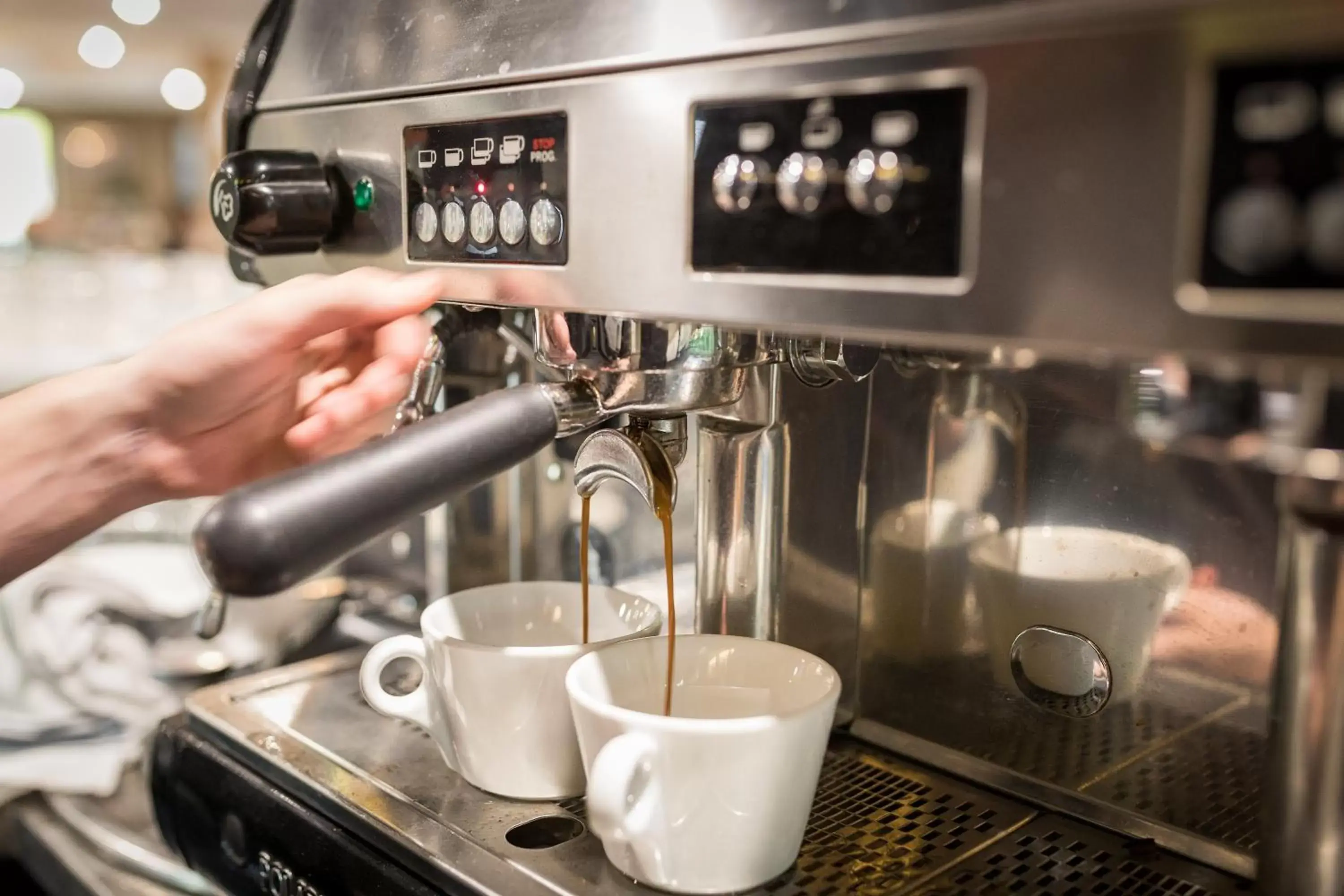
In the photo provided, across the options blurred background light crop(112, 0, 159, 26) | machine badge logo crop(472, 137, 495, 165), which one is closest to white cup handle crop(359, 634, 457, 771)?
machine badge logo crop(472, 137, 495, 165)

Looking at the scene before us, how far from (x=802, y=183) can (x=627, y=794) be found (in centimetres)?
21

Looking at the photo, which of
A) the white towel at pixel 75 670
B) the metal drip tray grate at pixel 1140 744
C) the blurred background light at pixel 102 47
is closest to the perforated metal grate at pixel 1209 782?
the metal drip tray grate at pixel 1140 744

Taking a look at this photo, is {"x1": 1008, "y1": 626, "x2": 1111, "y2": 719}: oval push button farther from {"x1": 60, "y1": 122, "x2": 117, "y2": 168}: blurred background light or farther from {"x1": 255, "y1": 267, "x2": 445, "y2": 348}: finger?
{"x1": 60, "y1": 122, "x2": 117, "y2": 168}: blurred background light

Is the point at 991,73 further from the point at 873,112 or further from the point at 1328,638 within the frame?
the point at 1328,638

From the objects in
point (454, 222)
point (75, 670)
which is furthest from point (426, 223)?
point (75, 670)

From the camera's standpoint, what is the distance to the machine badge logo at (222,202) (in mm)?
493

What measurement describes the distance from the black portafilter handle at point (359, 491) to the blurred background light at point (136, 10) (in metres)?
3.13

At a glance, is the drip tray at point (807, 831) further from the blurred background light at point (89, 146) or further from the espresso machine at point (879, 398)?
the blurred background light at point (89, 146)

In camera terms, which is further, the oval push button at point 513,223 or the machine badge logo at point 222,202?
the machine badge logo at point 222,202

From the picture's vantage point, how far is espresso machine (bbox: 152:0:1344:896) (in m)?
0.25

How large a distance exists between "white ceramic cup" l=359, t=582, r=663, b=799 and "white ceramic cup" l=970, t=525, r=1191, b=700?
141 mm

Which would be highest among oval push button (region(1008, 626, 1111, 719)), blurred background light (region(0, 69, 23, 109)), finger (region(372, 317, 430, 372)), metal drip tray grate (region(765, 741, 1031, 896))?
blurred background light (region(0, 69, 23, 109))

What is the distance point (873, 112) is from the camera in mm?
290

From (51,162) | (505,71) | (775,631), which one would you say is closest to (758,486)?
(775,631)
